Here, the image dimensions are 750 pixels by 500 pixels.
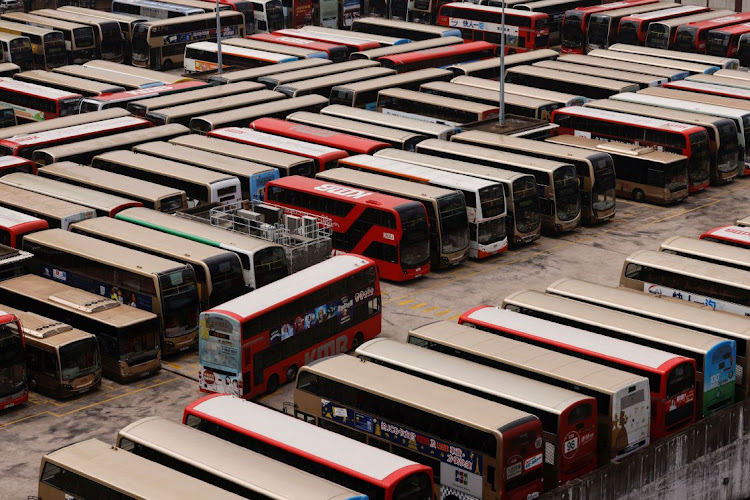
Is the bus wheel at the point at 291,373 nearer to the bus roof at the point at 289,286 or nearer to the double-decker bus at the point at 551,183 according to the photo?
the bus roof at the point at 289,286

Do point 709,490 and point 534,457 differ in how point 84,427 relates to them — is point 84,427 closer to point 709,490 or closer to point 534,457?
point 534,457

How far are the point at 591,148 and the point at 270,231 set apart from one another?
21.6m

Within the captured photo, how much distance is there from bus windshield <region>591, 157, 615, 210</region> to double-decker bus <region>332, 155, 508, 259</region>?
6.33 meters

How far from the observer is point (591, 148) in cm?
6594

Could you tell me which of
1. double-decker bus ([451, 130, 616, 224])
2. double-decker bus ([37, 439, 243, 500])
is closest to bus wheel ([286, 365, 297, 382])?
double-decker bus ([37, 439, 243, 500])

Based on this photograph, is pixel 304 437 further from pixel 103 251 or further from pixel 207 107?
pixel 207 107

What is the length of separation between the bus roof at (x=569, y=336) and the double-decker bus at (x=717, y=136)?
2702 centimetres

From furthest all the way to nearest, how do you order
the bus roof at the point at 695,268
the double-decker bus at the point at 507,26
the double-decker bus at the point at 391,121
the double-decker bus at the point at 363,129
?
the double-decker bus at the point at 507,26
the double-decker bus at the point at 391,121
the double-decker bus at the point at 363,129
the bus roof at the point at 695,268

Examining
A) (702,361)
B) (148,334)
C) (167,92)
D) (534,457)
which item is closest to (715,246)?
(702,361)

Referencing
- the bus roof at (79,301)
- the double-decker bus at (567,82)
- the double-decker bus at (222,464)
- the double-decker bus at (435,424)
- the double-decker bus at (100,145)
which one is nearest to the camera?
the double-decker bus at (222,464)

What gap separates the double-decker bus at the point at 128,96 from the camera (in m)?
74.6

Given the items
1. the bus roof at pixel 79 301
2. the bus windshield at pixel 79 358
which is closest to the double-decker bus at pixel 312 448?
the bus windshield at pixel 79 358

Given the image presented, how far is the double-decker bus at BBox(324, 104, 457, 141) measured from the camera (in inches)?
2677

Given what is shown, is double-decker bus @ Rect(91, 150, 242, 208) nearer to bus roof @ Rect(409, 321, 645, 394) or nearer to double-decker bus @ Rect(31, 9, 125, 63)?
bus roof @ Rect(409, 321, 645, 394)
